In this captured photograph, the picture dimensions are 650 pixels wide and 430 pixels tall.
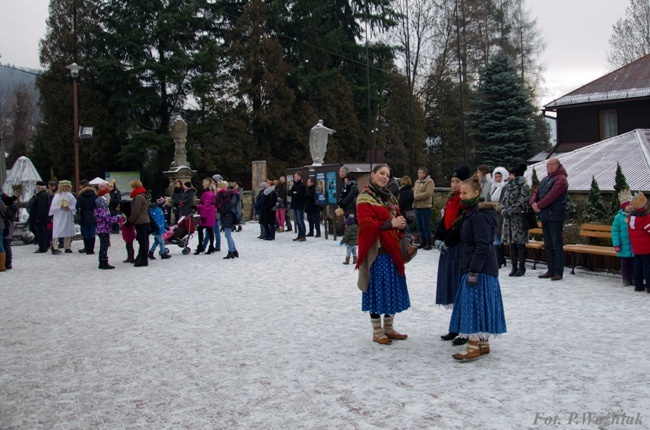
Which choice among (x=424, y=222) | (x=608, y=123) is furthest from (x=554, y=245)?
(x=608, y=123)

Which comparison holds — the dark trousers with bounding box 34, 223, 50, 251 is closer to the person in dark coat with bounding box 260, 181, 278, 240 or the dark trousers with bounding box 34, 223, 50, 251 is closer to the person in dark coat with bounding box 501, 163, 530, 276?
the person in dark coat with bounding box 260, 181, 278, 240

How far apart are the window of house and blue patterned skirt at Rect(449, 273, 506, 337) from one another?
83.9ft

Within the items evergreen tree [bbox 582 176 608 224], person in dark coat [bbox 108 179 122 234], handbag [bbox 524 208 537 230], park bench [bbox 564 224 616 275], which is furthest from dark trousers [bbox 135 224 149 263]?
evergreen tree [bbox 582 176 608 224]

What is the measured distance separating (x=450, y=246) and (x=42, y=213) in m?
13.8

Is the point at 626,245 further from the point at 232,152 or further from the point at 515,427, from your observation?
the point at 232,152

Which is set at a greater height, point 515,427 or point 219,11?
point 219,11

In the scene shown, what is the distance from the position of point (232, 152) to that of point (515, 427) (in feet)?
118

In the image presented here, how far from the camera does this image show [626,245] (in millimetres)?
9633

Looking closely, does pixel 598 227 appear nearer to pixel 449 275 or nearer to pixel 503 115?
pixel 449 275

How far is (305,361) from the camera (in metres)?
6.21

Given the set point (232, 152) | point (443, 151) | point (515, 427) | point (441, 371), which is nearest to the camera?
point (515, 427)

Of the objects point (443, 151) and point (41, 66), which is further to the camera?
point (443, 151)

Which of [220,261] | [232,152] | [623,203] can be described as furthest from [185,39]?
[623,203]

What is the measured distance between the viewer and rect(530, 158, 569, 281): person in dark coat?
10351 mm
